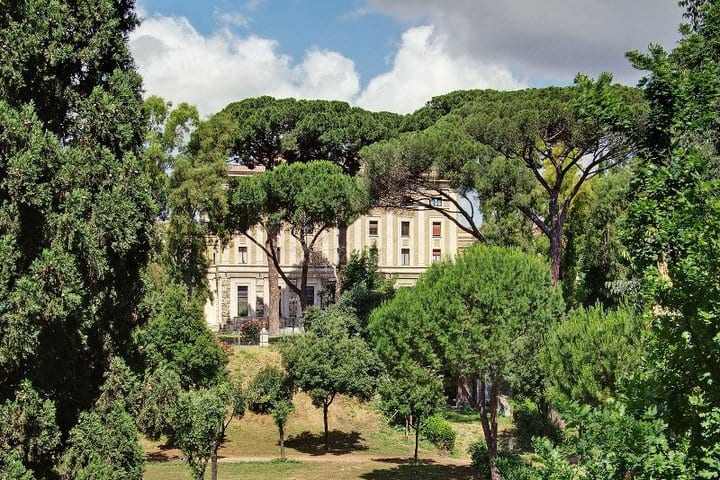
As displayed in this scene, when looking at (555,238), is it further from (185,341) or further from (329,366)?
(185,341)

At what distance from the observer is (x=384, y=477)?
22.5m

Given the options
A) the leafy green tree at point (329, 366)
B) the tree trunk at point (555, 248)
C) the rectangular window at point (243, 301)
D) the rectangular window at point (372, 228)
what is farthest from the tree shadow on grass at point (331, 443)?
the rectangular window at point (372, 228)

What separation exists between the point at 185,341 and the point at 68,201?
14207 mm

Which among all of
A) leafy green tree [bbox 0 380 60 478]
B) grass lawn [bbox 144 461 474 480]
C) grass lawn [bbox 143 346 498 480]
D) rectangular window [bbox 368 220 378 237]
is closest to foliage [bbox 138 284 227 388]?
grass lawn [bbox 143 346 498 480]

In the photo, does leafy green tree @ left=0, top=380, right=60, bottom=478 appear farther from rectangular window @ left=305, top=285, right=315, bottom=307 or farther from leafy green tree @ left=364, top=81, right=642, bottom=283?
rectangular window @ left=305, top=285, right=315, bottom=307

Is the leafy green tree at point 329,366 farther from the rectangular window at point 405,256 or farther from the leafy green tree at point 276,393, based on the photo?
the rectangular window at point 405,256

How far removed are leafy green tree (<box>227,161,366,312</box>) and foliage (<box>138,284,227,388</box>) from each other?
10.8 meters

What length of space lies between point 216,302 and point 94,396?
3900 cm

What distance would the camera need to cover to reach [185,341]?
2433cm

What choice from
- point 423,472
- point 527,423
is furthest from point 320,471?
point 527,423

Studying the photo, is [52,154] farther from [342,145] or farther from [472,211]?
[342,145]

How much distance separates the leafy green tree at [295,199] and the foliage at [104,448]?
23.4 metres

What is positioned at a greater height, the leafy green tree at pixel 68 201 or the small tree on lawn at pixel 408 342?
the leafy green tree at pixel 68 201

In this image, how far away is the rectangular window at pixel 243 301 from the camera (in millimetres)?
50500
